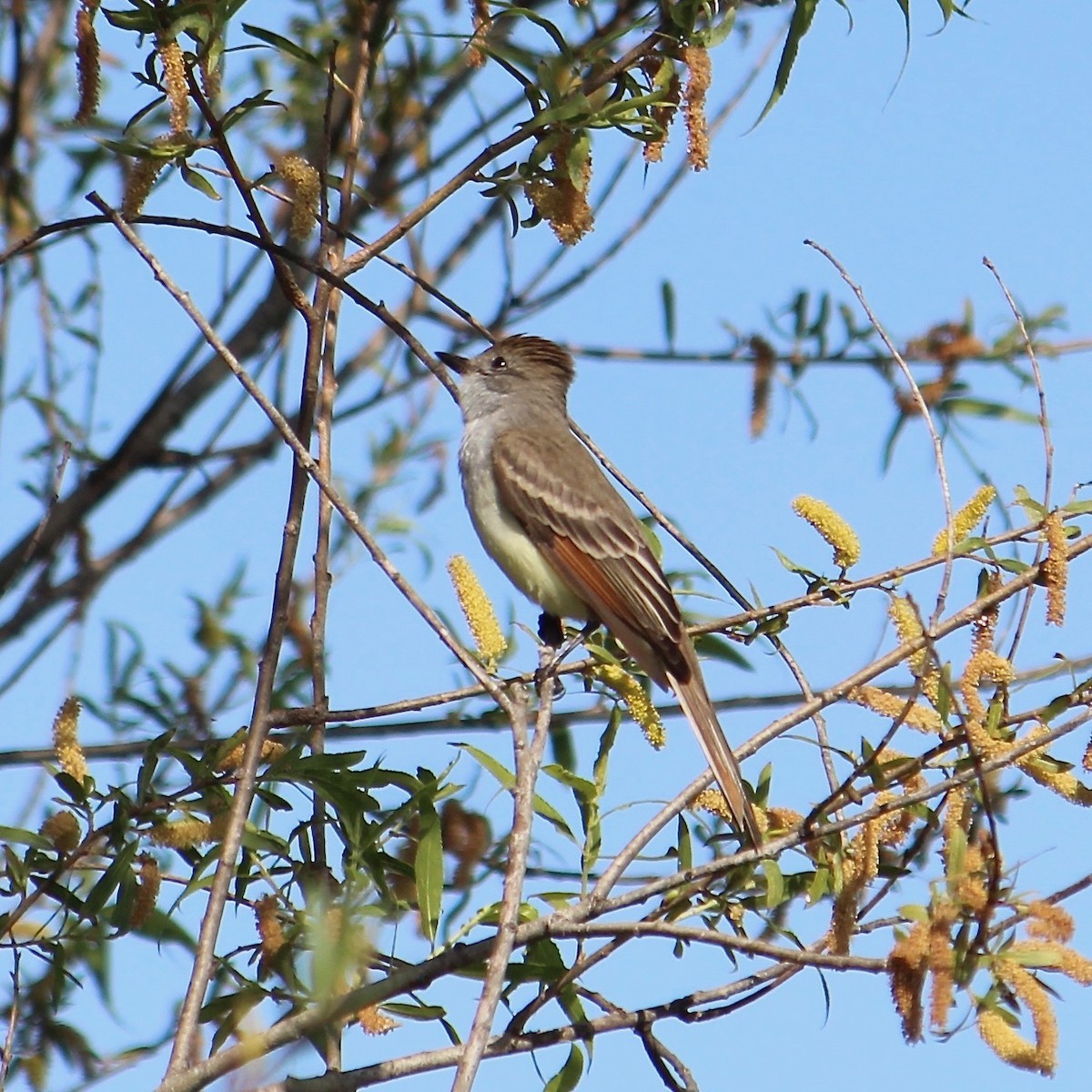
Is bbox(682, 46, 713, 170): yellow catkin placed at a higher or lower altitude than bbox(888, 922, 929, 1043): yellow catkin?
higher

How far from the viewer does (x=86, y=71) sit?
4.30 m

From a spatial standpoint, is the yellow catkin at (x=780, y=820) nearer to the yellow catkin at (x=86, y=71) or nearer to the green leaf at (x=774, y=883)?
the green leaf at (x=774, y=883)

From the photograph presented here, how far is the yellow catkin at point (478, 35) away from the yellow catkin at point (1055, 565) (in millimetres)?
1807

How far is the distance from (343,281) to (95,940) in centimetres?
182

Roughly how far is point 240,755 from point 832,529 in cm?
150

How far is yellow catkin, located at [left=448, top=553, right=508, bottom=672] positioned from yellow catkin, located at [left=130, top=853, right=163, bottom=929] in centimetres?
93

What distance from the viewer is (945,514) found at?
4.07 metres

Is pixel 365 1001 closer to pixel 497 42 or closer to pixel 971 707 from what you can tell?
pixel 971 707

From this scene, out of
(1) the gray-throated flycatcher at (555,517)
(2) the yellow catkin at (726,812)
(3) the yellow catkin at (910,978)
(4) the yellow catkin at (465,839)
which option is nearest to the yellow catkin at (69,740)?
(4) the yellow catkin at (465,839)

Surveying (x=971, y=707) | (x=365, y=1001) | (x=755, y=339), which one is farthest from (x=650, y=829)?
(x=755, y=339)

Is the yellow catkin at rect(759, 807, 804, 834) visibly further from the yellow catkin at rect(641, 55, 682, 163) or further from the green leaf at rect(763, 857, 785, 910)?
the yellow catkin at rect(641, 55, 682, 163)

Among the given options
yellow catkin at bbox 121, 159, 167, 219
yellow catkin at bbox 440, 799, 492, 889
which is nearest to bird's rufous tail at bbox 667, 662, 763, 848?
yellow catkin at bbox 440, 799, 492, 889

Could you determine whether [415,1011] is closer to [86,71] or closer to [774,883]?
[774,883]

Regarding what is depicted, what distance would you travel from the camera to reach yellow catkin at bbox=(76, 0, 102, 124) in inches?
168
